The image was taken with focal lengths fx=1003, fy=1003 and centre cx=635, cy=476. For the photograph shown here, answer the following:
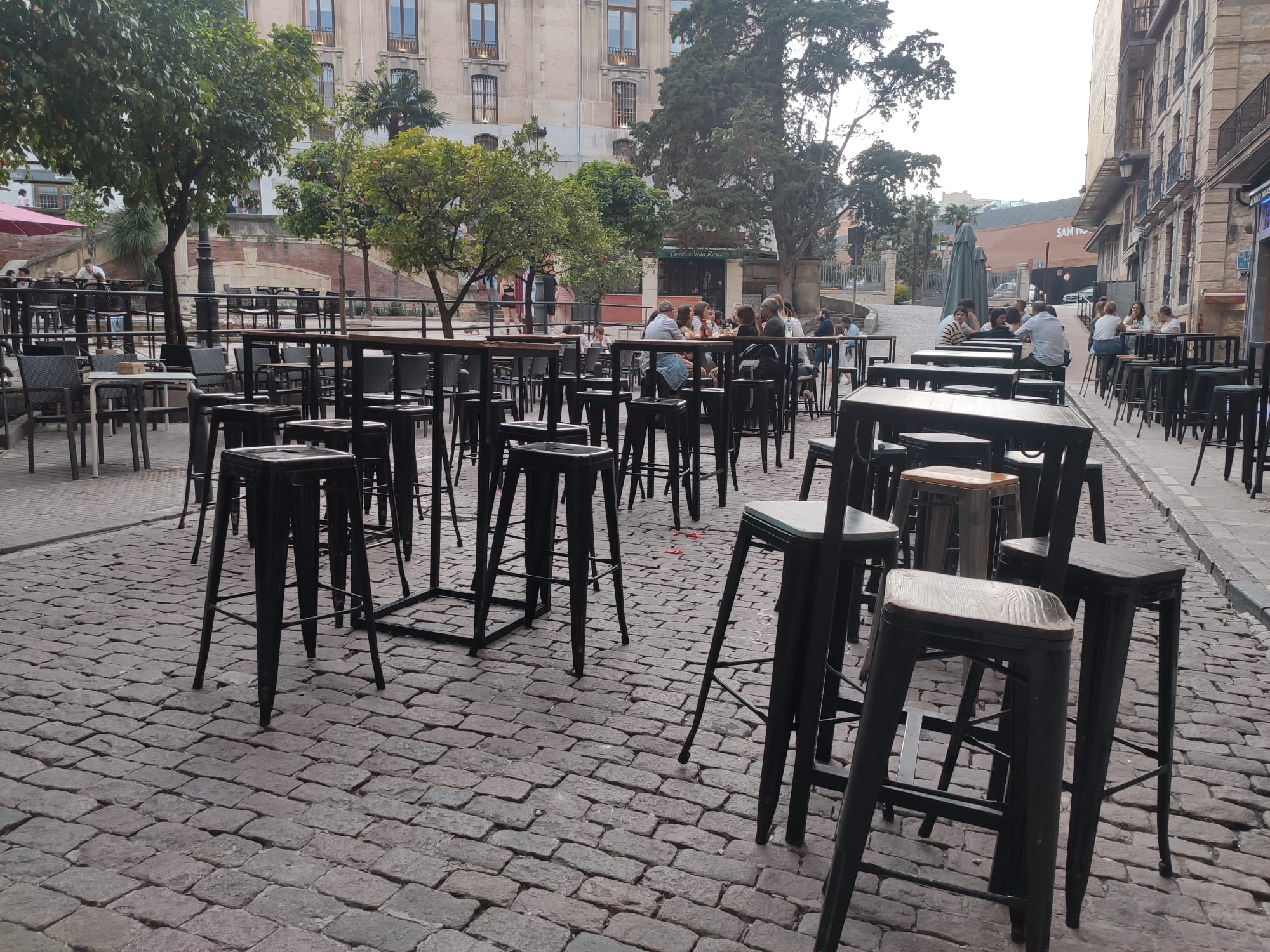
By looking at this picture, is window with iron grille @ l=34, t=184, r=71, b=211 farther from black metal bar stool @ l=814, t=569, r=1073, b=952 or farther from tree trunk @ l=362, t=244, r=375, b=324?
black metal bar stool @ l=814, t=569, r=1073, b=952

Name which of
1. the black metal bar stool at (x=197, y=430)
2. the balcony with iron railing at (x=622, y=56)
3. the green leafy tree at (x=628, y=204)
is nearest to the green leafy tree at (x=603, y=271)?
the green leafy tree at (x=628, y=204)

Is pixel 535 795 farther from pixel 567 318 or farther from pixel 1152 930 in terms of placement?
pixel 567 318

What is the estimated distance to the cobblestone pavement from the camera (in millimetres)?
2555

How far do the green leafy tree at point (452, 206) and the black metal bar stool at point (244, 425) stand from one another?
393 inches

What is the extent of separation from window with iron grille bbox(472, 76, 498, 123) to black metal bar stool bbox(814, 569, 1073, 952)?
173 feet

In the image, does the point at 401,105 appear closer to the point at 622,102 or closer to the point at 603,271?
the point at 622,102

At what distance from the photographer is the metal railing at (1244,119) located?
18.2 m

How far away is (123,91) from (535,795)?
7.15 metres

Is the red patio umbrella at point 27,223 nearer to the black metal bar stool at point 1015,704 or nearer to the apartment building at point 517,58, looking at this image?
the black metal bar stool at point 1015,704

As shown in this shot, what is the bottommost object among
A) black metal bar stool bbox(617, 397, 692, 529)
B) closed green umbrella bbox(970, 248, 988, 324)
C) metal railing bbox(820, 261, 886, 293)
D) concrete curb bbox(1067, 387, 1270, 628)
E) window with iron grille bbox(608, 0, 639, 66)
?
concrete curb bbox(1067, 387, 1270, 628)

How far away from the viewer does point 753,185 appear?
Answer: 3906cm

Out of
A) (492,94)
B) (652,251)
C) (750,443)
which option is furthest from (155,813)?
(492,94)

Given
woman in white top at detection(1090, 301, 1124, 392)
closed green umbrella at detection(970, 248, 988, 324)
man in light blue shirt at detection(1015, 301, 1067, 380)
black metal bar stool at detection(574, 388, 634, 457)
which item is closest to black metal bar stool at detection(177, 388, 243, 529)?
black metal bar stool at detection(574, 388, 634, 457)

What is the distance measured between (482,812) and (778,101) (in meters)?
40.1
